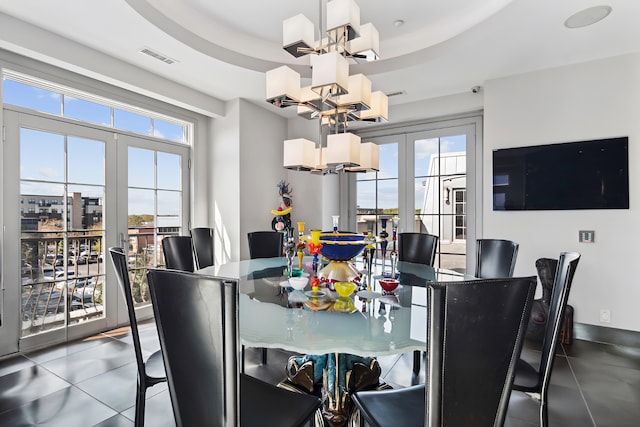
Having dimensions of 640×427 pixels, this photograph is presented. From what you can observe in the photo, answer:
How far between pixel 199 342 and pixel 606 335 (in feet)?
12.2

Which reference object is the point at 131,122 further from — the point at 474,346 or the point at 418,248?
the point at 474,346

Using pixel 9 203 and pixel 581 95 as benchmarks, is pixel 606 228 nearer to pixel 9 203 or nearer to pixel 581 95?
pixel 581 95

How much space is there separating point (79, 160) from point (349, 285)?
3.07m

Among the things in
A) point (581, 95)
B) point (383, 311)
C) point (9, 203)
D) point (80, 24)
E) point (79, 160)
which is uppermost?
→ point (80, 24)

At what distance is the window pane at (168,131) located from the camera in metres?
3.90

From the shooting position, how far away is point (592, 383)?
2312 mm

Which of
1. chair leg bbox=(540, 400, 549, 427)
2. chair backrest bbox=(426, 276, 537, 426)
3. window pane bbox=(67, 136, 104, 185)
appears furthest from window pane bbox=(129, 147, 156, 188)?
chair leg bbox=(540, 400, 549, 427)

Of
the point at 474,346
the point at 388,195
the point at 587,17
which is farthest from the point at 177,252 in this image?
the point at 587,17

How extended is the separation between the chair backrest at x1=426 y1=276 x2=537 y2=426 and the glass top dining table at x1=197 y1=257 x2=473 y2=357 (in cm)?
15

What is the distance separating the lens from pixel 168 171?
4.02 metres

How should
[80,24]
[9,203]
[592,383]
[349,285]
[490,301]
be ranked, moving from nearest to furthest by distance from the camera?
[490,301]
[349,285]
[592,383]
[80,24]
[9,203]

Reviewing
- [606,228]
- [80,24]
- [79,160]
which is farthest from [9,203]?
[606,228]

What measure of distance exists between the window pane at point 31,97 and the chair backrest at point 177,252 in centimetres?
176

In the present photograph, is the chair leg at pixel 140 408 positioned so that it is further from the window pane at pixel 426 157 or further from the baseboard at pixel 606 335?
the window pane at pixel 426 157
